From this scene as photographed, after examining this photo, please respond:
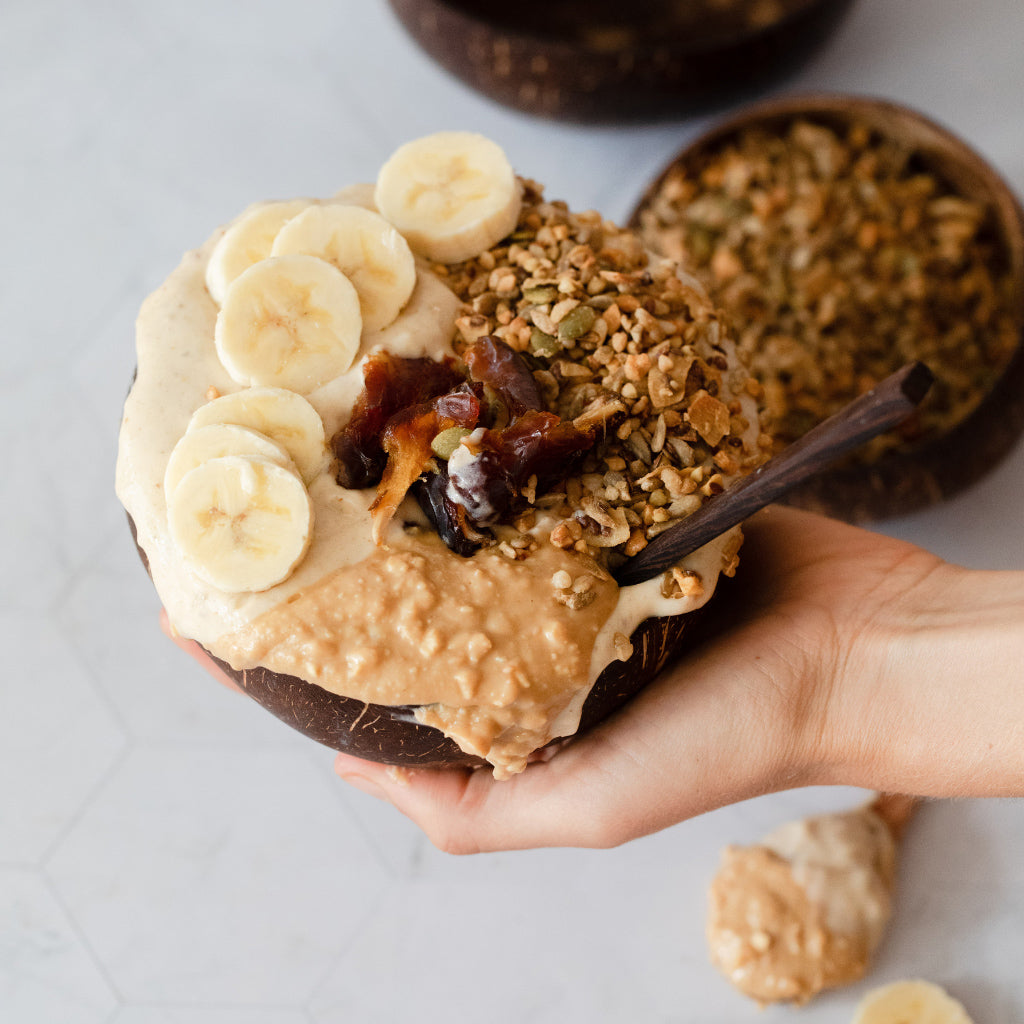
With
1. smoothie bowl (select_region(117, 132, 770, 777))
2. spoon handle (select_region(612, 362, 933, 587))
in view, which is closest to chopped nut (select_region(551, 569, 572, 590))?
smoothie bowl (select_region(117, 132, 770, 777))

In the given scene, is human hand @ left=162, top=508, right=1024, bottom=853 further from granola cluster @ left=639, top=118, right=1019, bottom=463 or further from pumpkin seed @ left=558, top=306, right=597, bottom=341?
granola cluster @ left=639, top=118, right=1019, bottom=463

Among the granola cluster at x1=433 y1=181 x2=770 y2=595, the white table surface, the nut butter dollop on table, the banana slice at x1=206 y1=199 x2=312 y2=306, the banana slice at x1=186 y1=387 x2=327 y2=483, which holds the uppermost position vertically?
the banana slice at x1=206 y1=199 x2=312 y2=306

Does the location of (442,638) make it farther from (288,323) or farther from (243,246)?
(243,246)

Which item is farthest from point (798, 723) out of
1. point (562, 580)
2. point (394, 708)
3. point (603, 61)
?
point (603, 61)

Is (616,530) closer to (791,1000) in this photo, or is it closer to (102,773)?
(791,1000)

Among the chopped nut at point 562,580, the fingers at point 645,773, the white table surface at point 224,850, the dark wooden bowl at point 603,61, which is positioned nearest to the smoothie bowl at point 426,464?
the chopped nut at point 562,580

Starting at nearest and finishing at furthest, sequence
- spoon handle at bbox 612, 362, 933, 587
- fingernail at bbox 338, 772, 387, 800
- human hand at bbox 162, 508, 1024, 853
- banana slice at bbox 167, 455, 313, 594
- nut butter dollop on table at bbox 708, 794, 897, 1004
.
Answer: spoon handle at bbox 612, 362, 933, 587 → banana slice at bbox 167, 455, 313, 594 → human hand at bbox 162, 508, 1024, 853 → fingernail at bbox 338, 772, 387, 800 → nut butter dollop on table at bbox 708, 794, 897, 1004
